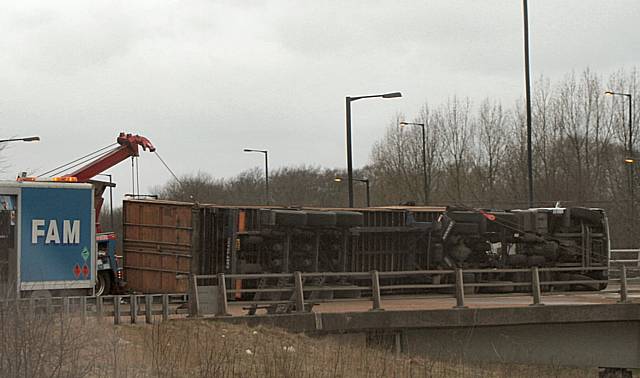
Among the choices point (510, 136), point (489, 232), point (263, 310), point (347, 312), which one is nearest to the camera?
point (347, 312)

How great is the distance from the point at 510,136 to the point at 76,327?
175 ft

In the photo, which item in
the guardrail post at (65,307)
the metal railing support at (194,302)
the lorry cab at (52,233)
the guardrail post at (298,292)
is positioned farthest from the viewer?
the lorry cab at (52,233)

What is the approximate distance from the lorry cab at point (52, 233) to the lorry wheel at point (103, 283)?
11.5ft

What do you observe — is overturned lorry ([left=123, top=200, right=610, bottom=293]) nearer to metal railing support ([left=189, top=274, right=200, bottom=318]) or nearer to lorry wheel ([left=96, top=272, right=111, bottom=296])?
lorry wheel ([left=96, top=272, right=111, bottom=296])

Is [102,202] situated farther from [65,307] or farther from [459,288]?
[65,307]

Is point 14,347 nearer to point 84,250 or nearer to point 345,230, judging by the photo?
point 84,250

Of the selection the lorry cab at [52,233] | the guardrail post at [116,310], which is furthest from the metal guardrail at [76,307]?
the lorry cab at [52,233]

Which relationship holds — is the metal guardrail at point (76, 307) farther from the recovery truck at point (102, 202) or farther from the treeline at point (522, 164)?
the treeline at point (522, 164)

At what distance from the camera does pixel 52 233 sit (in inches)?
933

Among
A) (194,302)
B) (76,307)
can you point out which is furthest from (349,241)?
(76,307)

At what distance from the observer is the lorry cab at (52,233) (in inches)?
903

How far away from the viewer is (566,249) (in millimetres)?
31047

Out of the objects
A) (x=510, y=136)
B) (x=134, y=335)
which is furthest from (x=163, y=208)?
(x=510, y=136)

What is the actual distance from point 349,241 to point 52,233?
8397 mm
